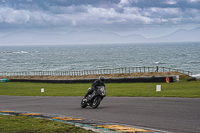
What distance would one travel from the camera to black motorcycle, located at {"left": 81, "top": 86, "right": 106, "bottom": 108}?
13477 millimetres

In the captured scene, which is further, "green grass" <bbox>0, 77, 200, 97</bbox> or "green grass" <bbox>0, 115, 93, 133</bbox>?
"green grass" <bbox>0, 77, 200, 97</bbox>

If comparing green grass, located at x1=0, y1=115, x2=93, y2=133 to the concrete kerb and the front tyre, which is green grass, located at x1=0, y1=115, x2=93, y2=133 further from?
the front tyre

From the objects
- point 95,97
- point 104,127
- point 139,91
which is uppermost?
point 95,97

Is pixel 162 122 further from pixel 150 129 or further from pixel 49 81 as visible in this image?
pixel 49 81

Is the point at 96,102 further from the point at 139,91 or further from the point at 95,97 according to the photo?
the point at 139,91

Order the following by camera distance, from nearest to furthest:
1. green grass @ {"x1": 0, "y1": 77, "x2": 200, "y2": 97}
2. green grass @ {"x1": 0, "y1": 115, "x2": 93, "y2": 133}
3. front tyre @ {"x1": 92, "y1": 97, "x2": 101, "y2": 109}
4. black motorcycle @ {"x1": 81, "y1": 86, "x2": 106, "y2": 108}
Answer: green grass @ {"x1": 0, "y1": 115, "x2": 93, "y2": 133}, black motorcycle @ {"x1": 81, "y1": 86, "x2": 106, "y2": 108}, front tyre @ {"x1": 92, "y1": 97, "x2": 101, "y2": 109}, green grass @ {"x1": 0, "y1": 77, "x2": 200, "y2": 97}

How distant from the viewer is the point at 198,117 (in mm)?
10297

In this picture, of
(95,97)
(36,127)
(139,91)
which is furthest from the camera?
(139,91)

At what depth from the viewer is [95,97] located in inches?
548

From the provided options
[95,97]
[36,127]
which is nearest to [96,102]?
[95,97]

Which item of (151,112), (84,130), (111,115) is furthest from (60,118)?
(151,112)

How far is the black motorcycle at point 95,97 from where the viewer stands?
1348 cm

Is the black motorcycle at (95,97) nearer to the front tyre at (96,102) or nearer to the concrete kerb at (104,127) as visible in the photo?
the front tyre at (96,102)

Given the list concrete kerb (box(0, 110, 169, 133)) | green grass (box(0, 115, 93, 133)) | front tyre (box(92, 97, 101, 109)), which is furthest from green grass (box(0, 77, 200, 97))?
green grass (box(0, 115, 93, 133))
